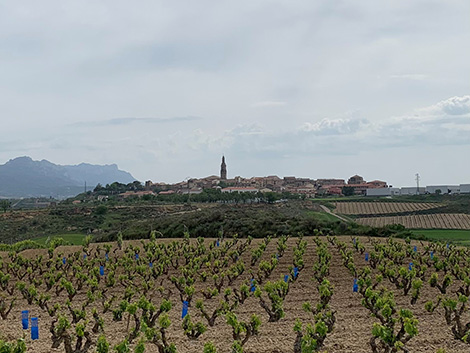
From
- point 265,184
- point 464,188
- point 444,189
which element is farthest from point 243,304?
point 265,184

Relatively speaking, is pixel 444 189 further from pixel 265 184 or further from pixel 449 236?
pixel 449 236

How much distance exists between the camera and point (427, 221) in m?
53.2

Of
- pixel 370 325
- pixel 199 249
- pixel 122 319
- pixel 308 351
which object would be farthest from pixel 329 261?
pixel 308 351

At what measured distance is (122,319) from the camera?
1324cm

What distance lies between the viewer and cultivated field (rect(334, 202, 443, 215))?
65.1 meters

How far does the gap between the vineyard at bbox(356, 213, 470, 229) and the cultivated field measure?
20.9ft

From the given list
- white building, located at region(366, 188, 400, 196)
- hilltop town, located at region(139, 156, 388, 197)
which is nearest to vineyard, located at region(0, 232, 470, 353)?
white building, located at region(366, 188, 400, 196)

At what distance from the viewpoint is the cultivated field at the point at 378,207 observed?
65.1m

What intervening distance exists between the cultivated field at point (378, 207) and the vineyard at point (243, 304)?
1569 inches

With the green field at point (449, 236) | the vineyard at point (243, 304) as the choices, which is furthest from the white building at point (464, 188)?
the vineyard at point (243, 304)

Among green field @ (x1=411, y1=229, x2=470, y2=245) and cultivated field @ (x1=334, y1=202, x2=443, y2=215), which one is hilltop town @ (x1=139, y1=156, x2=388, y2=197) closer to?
cultivated field @ (x1=334, y1=202, x2=443, y2=215)

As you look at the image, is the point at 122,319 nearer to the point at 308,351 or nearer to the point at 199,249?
the point at 308,351

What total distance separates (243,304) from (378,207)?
59055 mm

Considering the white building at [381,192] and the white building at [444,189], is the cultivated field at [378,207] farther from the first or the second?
the white building at [444,189]
